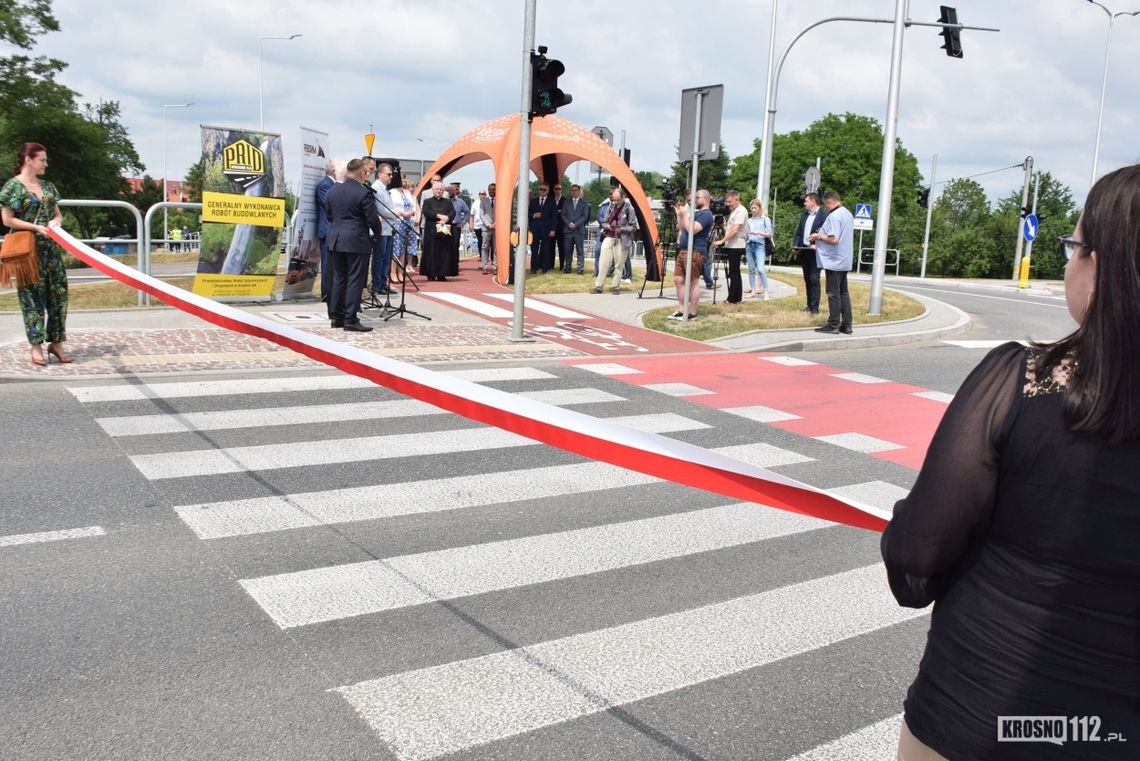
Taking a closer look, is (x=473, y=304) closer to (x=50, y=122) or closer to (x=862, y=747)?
(x=862, y=747)

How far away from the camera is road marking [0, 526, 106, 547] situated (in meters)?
4.74

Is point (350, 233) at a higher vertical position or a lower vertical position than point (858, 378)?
higher

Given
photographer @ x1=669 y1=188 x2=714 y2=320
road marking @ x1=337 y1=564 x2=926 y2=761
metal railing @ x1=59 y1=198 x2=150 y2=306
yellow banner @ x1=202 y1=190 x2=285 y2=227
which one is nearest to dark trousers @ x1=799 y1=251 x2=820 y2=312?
photographer @ x1=669 y1=188 x2=714 y2=320

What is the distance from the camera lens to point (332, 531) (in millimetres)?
5086

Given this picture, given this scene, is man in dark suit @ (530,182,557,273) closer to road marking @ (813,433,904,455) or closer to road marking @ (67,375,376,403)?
road marking @ (67,375,376,403)

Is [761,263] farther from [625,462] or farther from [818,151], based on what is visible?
[818,151]

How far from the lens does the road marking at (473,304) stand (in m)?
15.8

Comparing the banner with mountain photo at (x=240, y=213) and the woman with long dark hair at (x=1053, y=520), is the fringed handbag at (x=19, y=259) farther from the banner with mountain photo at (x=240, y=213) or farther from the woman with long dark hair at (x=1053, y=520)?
the woman with long dark hair at (x=1053, y=520)

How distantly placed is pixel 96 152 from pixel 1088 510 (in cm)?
5795

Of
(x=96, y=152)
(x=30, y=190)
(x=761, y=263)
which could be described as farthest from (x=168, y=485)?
(x=96, y=152)

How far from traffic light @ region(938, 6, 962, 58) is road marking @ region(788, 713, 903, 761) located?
831 inches

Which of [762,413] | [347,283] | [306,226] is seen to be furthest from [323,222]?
[762,413]

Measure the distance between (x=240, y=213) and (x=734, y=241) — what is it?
26.9 ft

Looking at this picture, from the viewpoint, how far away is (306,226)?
48.3 feet
